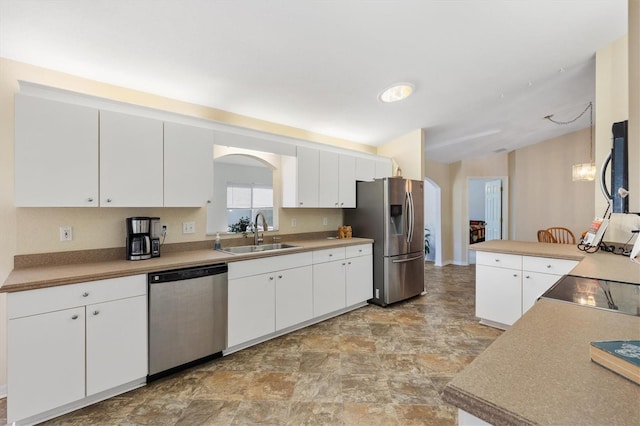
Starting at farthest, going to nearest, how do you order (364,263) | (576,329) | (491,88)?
1. (364,263)
2. (491,88)
3. (576,329)

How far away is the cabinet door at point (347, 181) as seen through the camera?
400 cm

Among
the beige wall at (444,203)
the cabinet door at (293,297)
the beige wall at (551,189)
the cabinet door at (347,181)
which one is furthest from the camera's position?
the beige wall at (444,203)

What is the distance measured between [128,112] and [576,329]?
2961mm

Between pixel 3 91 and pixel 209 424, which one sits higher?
pixel 3 91

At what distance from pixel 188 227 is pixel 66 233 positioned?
909 millimetres

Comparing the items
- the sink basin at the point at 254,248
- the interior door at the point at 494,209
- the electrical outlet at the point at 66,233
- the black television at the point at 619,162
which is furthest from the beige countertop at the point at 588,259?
the interior door at the point at 494,209

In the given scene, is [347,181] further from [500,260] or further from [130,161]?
[130,161]

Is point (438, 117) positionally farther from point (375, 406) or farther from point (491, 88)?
point (375, 406)

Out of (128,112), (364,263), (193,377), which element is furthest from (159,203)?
(364,263)

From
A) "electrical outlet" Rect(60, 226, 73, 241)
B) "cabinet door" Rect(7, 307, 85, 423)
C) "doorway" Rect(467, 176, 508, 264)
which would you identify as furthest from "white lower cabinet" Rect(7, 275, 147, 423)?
"doorway" Rect(467, 176, 508, 264)

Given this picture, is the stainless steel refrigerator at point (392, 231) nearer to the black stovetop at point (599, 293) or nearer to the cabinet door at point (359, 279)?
the cabinet door at point (359, 279)

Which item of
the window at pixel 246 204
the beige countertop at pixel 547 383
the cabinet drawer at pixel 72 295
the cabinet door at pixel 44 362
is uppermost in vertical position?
the window at pixel 246 204

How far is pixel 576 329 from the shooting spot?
100cm

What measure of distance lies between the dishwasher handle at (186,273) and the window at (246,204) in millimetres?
846
